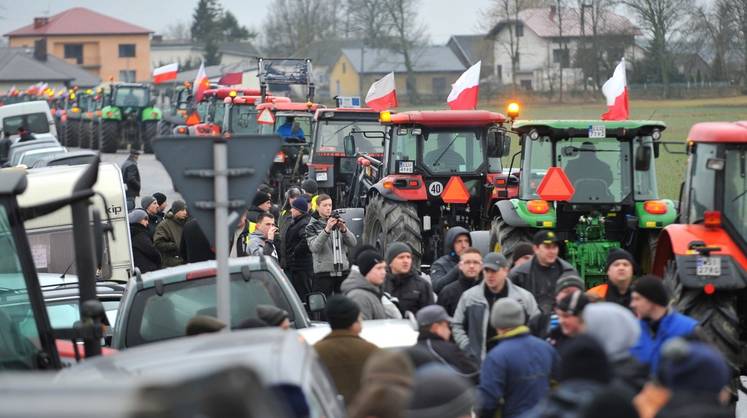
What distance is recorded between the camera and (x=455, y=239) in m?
12.1

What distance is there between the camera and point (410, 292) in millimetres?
10742

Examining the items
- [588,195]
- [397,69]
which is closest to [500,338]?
[588,195]

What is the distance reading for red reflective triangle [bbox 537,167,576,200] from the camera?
1347cm

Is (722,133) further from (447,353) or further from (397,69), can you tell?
(397,69)

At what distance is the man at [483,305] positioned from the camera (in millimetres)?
9461

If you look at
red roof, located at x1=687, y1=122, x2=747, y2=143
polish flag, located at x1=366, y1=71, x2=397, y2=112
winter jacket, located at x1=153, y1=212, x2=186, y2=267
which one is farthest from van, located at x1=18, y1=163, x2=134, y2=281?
polish flag, located at x1=366, y1=71, x2=397, y2=112

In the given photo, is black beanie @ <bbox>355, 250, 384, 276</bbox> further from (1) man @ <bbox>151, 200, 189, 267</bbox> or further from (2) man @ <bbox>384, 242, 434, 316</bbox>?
(1) man @ <bbox>151, 200, 189, 267</bbox>

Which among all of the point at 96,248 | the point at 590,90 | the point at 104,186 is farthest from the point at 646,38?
the point at 96,248

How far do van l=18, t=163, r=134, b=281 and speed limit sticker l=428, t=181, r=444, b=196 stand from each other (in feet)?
12.0

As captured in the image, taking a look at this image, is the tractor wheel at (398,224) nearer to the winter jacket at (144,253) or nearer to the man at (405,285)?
the winter jacket at (144,253)

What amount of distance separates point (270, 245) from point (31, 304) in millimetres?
6382

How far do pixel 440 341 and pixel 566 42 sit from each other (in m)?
61.8

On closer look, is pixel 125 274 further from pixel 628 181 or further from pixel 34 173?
pixel 628 181

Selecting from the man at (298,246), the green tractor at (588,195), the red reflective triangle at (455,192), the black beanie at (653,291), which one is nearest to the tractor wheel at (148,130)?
the red reflective triangle at (455,192)
